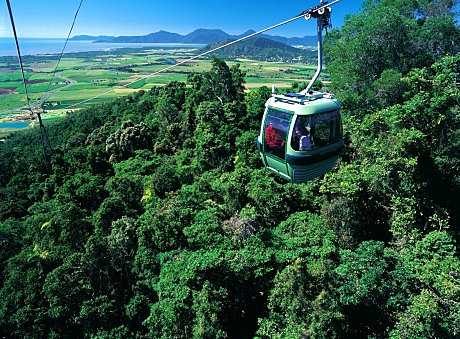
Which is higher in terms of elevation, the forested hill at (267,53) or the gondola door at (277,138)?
the forested hill at (267,53)

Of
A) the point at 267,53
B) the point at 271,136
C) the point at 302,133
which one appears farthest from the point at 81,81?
the point at 302,133

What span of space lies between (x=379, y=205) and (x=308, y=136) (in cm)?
1086

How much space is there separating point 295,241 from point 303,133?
714 cm

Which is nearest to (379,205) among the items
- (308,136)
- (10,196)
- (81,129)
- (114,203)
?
(308,136)

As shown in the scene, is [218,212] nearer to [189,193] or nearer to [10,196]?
[189,193]

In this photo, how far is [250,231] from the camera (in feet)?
48.3

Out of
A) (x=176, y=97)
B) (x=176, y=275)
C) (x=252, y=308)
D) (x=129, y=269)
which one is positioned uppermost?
(x=176, y=97)

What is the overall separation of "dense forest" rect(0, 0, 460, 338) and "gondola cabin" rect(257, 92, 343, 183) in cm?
476

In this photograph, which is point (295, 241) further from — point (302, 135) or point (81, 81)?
point (81, 81)

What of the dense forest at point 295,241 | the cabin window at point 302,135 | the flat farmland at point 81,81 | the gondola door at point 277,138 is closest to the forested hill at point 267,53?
the flat farmland at point 81,81

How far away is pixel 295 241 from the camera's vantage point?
14172 millimetres

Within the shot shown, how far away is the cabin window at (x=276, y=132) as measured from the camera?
8.40 meters

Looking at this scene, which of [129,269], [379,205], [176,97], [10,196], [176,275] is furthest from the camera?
[176,97]

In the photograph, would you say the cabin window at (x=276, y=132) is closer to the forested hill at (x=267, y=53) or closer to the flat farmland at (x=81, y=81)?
the flat farmland at (x=81, y=81)
